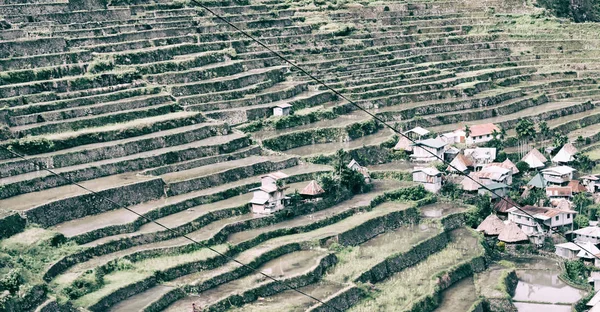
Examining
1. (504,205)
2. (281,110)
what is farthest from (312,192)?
Answer: (281,110)

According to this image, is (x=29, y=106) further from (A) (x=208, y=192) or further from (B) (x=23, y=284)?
(B) (x=23, y=284)

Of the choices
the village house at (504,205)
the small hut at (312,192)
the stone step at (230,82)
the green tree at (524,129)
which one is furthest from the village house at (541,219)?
the stone step at (230,82)

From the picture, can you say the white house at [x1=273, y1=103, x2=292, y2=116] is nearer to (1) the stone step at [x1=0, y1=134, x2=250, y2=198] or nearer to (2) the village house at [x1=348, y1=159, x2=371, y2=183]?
(1) the stone step at [x1=0, y1=134, x2=250, y2=198]

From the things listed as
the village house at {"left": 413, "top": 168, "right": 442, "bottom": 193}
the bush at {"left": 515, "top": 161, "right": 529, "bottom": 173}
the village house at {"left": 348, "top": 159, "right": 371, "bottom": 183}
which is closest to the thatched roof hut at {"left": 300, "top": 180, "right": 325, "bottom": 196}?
the village house at {"left": 348, "top": 159, "right": 371, "bottom": 183}

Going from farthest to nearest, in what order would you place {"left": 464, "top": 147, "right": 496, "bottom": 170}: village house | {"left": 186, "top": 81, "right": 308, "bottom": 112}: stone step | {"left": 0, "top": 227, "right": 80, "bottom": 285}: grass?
{"left": 464, "top": 147, "right": 496, "bottom": 170}: village house
{"left": 186, "top": 81, "right": 308, "bottom": 112}: stone step
{"left": 0, "top": 227, "right": 80, "bottom": 285}: grass

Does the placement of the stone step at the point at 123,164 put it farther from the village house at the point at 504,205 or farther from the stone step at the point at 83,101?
the village house at the point at 504,205

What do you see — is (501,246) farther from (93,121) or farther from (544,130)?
(93,121)

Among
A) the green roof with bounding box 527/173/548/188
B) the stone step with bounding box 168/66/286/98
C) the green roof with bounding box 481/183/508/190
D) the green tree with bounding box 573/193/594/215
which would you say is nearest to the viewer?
the green roof with bounding box 481/183/508/190
